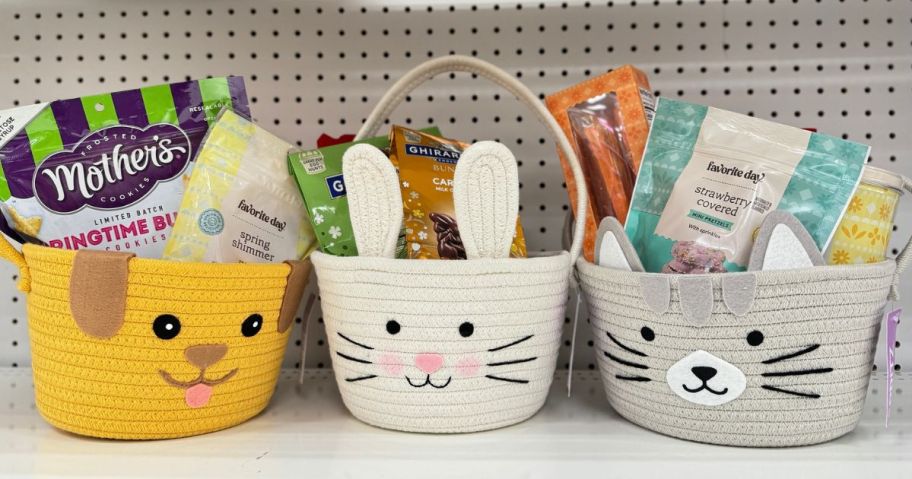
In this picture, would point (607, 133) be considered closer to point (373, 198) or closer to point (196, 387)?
point (373, 198)

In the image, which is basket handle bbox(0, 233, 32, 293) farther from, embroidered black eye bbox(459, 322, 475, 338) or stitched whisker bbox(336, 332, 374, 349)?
embroidered black eye bbox(459, 322, 475, 338)

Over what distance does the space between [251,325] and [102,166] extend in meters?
0.26

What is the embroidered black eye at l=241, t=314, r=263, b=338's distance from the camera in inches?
30.0

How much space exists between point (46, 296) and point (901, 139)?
3.89 ft

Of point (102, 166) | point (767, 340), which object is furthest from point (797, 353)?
point (102, 166)

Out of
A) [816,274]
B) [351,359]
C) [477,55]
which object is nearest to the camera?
[816,274]

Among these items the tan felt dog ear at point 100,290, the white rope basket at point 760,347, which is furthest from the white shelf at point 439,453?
the tan felt dog ear at point 100,290

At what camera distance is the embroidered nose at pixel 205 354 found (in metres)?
0.73

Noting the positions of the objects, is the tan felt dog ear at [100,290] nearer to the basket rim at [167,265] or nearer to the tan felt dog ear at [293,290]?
the basket rim at [167,265]

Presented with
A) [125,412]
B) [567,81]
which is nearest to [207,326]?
[125,412]

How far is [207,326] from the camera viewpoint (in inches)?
28.9

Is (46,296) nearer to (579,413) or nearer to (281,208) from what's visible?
(281,208)

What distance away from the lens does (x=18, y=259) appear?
0.76 metres

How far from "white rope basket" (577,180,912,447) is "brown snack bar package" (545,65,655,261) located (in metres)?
0.14
